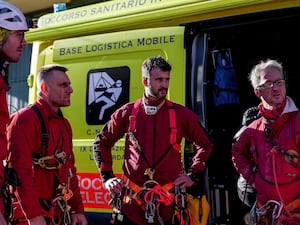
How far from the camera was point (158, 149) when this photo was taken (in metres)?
3.73

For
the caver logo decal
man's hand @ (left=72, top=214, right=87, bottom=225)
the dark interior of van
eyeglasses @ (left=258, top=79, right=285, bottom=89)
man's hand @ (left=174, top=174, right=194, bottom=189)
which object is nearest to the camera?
eyeglasses @ (left=258, top=79, right=285, bottom=89)

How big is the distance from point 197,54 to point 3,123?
84.4 inches

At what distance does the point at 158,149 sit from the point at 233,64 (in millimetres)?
1567

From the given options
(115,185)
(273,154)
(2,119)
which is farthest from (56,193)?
(273,154)

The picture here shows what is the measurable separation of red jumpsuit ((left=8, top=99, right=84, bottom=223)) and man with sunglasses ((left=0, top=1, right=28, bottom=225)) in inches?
17.3

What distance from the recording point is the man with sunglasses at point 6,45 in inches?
104

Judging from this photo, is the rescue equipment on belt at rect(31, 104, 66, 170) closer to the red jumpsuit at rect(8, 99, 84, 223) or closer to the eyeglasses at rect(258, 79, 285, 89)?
the red jumpsuit at rect(8, 99, 84, 223)

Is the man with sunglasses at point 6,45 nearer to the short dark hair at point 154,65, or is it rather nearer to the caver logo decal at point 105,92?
the short dark hair at point 154,65

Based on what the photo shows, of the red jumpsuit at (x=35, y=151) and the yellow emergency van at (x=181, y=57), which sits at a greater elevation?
the yellow emergency van at (x=181, y=57)

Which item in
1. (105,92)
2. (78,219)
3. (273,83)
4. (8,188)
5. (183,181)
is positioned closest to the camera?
(8,188)

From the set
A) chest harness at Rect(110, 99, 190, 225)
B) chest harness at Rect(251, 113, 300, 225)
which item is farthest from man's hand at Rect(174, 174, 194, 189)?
chest harness at Rect(251, 113, 300, 225)

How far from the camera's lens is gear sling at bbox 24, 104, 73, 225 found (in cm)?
333

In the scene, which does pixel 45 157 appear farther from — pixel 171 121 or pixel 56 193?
pixel 171 121

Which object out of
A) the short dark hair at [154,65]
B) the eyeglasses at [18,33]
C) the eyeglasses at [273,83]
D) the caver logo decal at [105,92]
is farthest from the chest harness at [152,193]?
the eyeglasses at [18,33]
